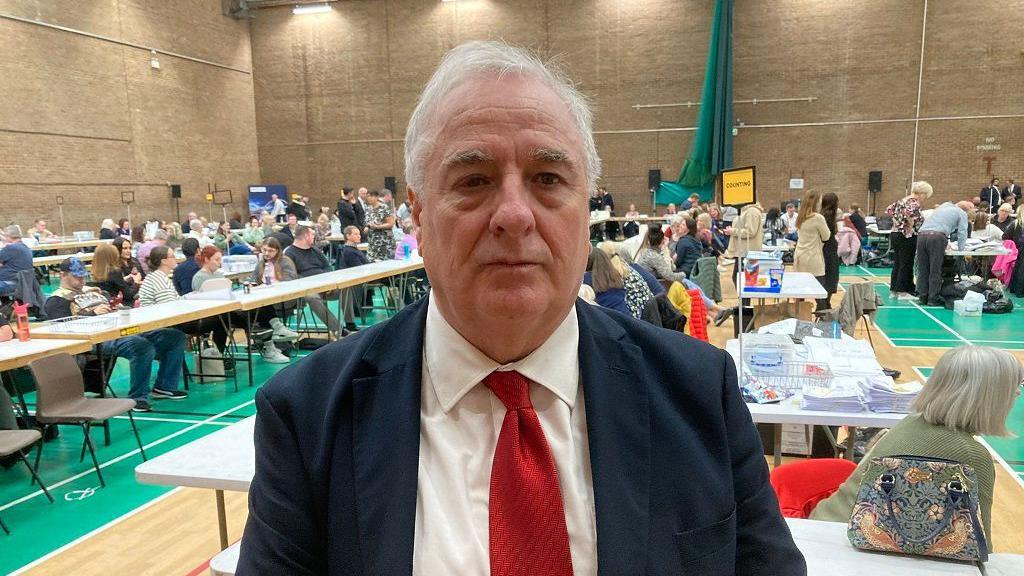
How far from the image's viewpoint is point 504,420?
1.07 meters

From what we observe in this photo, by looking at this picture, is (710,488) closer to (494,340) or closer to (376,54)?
(494,340)

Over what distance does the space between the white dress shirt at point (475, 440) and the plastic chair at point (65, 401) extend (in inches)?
173

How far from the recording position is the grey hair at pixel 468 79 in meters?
1.03

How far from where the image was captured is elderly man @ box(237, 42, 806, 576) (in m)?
0.98

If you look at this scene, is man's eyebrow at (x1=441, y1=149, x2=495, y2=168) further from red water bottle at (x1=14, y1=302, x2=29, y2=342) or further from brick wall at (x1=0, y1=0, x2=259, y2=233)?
brick wall at (x1=0, y1=0, x2=259, y2=233)

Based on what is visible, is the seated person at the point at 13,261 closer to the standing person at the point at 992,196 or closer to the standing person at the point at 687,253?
the standing person at the point at 687,253

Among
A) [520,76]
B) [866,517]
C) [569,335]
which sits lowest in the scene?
[866,517]

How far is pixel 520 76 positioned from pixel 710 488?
2.23 feet

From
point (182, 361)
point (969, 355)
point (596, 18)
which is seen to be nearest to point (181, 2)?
point (596, 18)

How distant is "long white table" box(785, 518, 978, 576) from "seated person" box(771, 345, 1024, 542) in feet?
0.86

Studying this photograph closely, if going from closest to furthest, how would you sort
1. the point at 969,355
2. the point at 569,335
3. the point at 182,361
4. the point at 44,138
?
the point at 569,335 → the point at 969,355 → the point at 182,361 → the point at 44,138

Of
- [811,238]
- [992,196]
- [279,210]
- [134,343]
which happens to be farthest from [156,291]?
[992,196]

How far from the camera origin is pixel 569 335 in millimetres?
1126

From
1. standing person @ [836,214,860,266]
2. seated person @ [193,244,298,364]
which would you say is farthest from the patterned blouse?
seated person @ [193,244,298,364]
